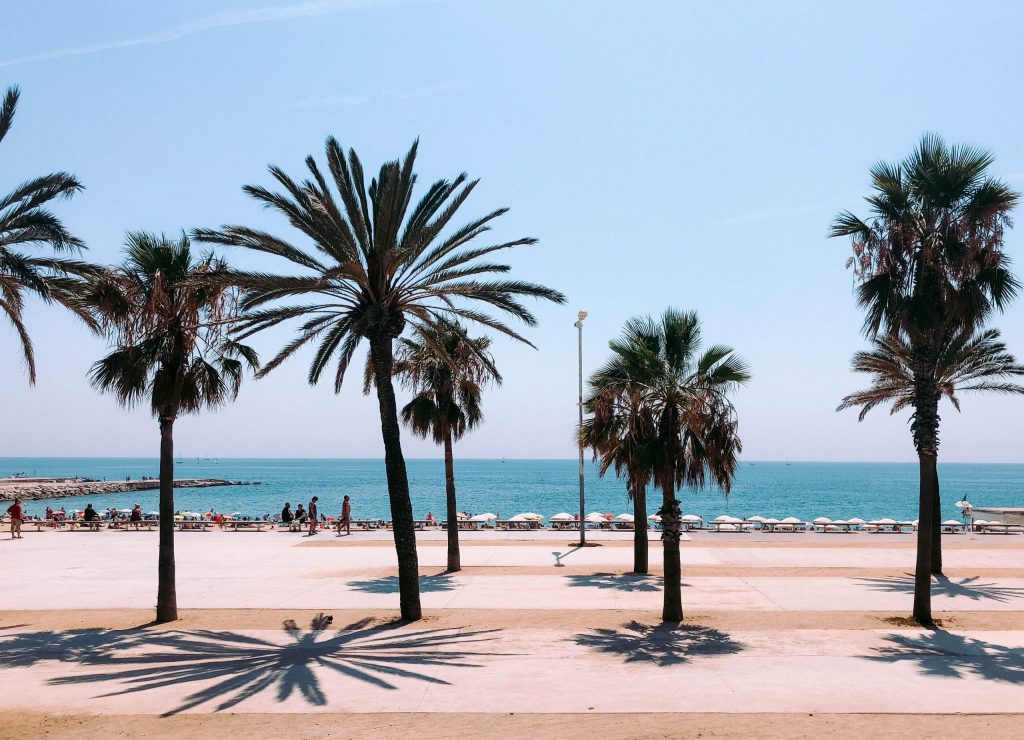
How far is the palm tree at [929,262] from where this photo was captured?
1642 cm

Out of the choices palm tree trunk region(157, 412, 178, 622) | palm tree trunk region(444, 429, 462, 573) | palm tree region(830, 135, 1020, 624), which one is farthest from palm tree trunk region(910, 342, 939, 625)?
palm tree trunk region(157, 412, 178, 622)

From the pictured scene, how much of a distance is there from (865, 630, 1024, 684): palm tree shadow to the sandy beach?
7 centimetres

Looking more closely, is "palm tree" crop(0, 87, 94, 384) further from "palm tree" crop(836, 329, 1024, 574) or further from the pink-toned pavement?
"palm tree" crop(836, 329, 1024, 574)

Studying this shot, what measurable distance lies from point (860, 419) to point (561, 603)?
12.5 m

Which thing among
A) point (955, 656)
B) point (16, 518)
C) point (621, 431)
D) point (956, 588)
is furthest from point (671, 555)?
point (16, 518)

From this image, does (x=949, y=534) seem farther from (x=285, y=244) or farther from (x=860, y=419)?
(x=285, y=244)

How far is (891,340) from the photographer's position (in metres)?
20.9

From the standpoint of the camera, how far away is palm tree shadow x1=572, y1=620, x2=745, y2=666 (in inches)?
529

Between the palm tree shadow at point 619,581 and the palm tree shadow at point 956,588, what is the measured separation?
581cm

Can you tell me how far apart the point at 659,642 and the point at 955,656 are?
5041mm

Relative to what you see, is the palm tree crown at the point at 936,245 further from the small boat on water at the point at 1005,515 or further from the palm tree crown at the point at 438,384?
the small boat on water at the point at 1005,515

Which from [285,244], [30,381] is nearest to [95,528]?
[30,381]

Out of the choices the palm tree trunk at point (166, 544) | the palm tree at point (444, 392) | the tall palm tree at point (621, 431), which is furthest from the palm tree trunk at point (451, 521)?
the palm tree trunk at point (166, 544)

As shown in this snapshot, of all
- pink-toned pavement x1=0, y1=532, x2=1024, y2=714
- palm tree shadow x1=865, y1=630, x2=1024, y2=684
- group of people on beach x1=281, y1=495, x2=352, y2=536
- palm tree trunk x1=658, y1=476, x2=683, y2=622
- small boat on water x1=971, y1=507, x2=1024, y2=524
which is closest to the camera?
pink-toned pavement x1=0, y1=532, x2=1024, y2=714
